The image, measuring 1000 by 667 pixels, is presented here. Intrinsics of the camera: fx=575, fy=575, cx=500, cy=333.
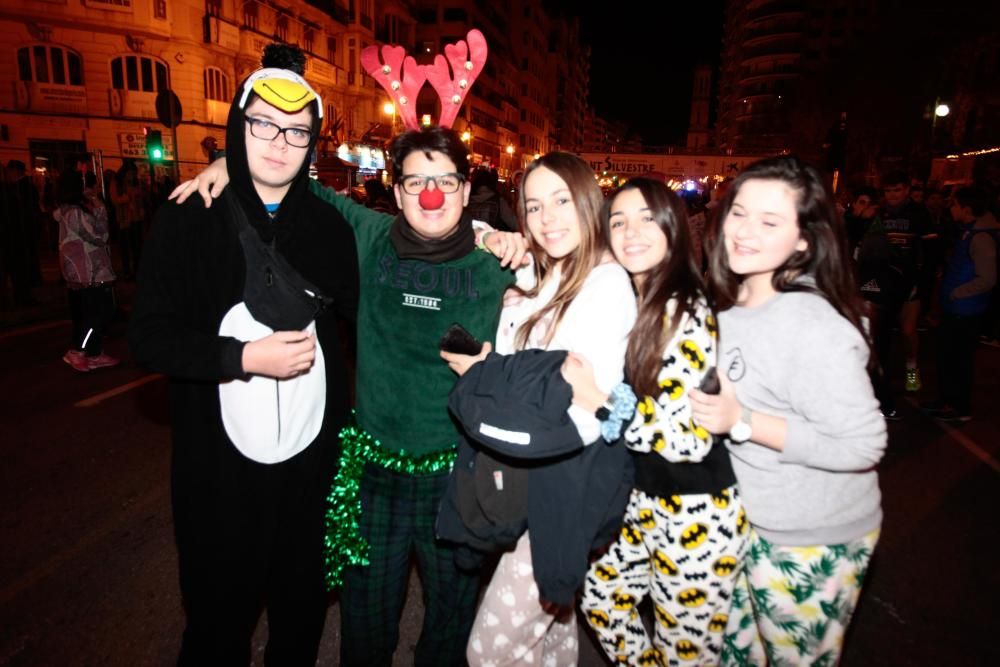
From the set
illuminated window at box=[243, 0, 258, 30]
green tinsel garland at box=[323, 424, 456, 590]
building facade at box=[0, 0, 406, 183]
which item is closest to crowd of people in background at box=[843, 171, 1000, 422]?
green tinsel garland at box=[323, 424, 456, 590]

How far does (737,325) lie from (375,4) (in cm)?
4155

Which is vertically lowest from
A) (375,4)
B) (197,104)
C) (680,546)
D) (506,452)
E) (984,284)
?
(680,546)

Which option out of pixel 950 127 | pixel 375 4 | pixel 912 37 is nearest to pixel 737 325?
pixel 950 127

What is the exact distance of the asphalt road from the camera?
2768 millimetres

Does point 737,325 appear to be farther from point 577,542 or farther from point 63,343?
point 63,343

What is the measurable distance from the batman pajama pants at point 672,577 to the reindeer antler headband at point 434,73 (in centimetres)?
210

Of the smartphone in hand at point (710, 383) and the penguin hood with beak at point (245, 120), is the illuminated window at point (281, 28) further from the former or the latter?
the smartphone in hand at point (710, 383)

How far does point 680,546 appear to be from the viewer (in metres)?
1.93

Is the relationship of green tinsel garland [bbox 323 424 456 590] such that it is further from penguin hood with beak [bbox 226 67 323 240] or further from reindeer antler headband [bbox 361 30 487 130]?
reindeer antler headband [bbox 361 30 487 130]

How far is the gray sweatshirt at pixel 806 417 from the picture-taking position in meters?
1.72

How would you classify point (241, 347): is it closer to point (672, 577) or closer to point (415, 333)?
point (415, 333)

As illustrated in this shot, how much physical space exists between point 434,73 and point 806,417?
2.45 meters

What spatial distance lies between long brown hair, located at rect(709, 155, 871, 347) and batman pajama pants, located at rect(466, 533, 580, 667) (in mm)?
1268

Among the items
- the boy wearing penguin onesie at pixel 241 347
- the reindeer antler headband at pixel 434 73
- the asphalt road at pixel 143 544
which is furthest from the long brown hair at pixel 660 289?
the asphalt road at pixel 143 544
